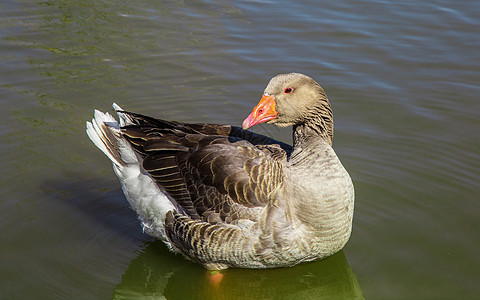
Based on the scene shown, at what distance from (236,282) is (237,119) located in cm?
318

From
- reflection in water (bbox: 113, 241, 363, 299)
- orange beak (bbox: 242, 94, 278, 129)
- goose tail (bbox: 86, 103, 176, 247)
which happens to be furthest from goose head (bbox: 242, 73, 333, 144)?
reflection in water (bbox: 113, 241, 363, 299)

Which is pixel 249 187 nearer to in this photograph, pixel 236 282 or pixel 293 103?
pixel 293 103

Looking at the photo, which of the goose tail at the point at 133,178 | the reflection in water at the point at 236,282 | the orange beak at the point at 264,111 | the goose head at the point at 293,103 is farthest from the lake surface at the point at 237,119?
the orange beak at the point at 264,111

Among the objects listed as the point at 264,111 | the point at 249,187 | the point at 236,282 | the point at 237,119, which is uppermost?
the point at 264,111

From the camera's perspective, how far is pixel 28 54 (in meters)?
10.6

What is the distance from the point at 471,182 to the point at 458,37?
453cm

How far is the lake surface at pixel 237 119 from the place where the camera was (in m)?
6.29

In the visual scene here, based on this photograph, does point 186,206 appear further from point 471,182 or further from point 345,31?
point 345,31

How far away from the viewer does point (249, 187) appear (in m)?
5.84

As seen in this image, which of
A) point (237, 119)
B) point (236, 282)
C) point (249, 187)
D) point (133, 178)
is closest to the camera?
point (249, 187)

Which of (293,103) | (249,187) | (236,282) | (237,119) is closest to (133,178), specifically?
(249,187)

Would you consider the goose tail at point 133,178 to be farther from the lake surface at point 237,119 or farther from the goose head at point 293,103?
the goose head at point 293,103

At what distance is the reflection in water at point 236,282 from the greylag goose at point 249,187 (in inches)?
8.3

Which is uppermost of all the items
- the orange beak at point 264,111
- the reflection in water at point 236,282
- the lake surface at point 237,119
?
the orange beak at point 264,111
